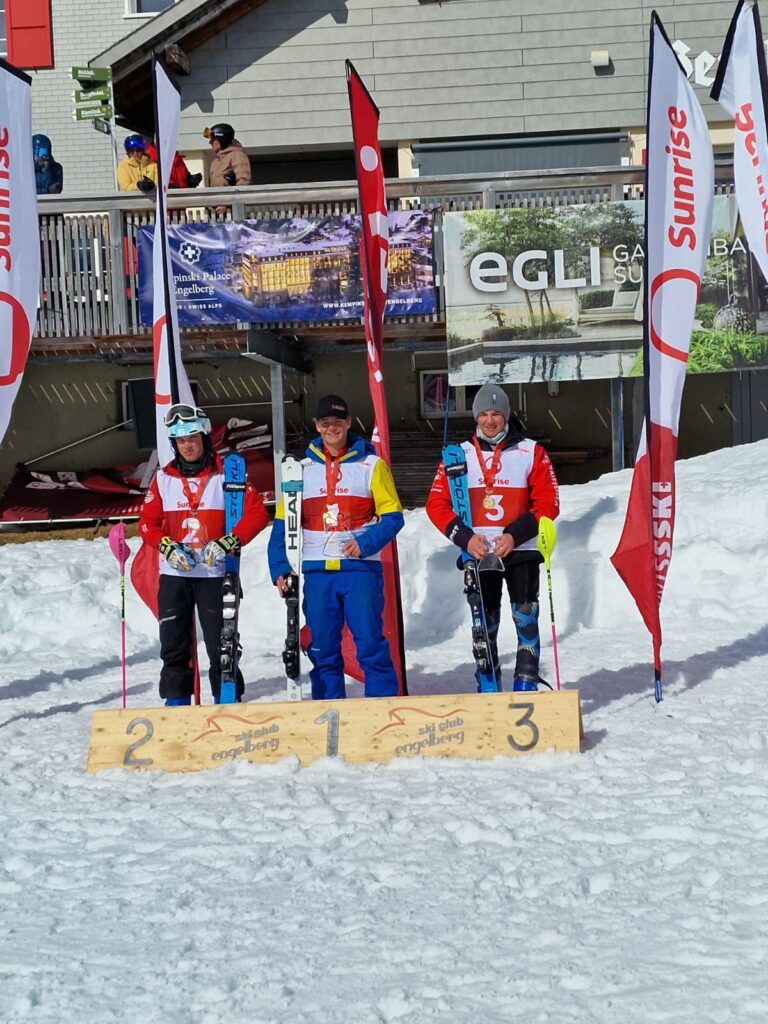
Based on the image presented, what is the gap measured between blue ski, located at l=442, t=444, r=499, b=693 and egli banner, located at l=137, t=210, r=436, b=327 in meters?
6.60

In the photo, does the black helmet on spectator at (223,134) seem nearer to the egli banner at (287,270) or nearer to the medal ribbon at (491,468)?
the egli banner at (287,270)

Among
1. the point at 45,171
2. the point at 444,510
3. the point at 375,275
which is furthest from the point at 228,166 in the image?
the point at 444,510

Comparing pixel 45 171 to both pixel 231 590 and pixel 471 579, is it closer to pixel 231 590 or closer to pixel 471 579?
pixel 231 590

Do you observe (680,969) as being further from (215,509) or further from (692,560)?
(692,560)

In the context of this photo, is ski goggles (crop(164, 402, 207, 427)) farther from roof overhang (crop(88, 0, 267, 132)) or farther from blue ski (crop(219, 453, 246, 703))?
roof overhang (crop(88, 0, 267, 132))

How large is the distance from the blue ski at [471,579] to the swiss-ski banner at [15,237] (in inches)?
95.5

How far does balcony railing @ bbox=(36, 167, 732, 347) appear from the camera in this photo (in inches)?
520

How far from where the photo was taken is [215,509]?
6.70 metres

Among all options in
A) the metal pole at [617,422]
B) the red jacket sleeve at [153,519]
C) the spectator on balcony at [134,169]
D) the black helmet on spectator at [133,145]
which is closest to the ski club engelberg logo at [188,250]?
the spectator on balcony at [134,169]

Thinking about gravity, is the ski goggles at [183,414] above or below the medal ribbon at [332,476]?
above

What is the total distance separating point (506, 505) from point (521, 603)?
20.2 inches

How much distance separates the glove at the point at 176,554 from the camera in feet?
21.6

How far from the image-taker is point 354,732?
5816 mm

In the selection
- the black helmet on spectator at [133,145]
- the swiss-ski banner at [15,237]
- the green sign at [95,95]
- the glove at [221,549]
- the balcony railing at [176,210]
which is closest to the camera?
the glove at [221,549]
